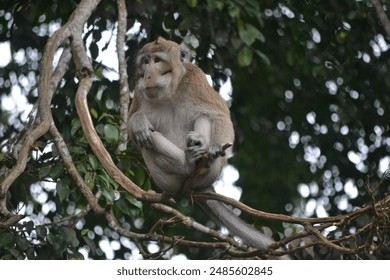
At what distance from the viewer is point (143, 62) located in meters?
5.43

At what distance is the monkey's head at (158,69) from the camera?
5363 mm

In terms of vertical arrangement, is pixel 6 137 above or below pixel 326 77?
below

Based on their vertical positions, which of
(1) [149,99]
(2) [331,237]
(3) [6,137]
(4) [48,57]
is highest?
(4) [48,57]

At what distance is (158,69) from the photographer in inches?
213

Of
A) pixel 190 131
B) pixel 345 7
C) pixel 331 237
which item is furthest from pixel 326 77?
pixel 190 131

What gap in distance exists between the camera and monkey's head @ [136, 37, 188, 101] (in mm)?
5363

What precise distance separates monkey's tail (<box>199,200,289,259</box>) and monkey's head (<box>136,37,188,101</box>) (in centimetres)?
79

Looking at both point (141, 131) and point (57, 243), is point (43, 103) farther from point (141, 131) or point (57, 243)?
point (57, 243)

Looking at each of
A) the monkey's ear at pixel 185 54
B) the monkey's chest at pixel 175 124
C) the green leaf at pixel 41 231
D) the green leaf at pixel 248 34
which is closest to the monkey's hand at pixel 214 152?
the monkey's chest at pixel 175 124

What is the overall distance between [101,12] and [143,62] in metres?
1.63

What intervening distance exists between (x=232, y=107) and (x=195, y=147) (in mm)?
3569

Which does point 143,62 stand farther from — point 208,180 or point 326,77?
point 326,77

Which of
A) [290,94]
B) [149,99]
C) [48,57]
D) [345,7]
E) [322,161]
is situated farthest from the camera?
[290,94]

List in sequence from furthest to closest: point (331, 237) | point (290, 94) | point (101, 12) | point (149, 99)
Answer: point (290, 94) < point (101, 12) < point (331, 237) < point (149, 99)
